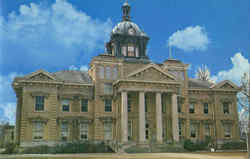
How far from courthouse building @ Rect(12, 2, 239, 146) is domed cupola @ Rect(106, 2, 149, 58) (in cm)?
17

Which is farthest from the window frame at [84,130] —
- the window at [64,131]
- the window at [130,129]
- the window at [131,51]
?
the window at [131,51]

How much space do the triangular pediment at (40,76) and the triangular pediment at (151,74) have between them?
1131 cm

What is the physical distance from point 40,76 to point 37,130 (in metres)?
7.42

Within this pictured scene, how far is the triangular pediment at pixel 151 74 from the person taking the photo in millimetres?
47531

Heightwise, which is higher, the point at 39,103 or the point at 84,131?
the point at 39,103

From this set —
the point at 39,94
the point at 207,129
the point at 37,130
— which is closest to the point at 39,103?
the point at 39,94

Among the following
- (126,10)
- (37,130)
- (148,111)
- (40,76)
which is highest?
(126,10)

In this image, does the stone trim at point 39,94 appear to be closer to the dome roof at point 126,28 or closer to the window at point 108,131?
the window at point 108,131

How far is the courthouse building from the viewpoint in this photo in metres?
46.0

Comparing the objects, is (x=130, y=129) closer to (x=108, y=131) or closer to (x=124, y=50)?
(x=108, y=131)

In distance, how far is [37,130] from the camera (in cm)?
4550

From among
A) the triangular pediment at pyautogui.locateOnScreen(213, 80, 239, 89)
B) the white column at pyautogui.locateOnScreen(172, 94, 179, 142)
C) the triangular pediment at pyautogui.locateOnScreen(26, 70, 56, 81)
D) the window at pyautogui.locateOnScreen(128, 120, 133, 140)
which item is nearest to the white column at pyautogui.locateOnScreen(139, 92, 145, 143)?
the window at pyautogui.locateOnScreen(128, 120, 133, 140)

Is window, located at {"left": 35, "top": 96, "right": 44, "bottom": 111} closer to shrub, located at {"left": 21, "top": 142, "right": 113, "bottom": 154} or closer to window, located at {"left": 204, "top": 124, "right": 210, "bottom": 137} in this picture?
shrub, located at {"left": 21, "top": 142, "right": 113, "bottom": 154}

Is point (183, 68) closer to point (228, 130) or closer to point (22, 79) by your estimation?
point (228, 130)
